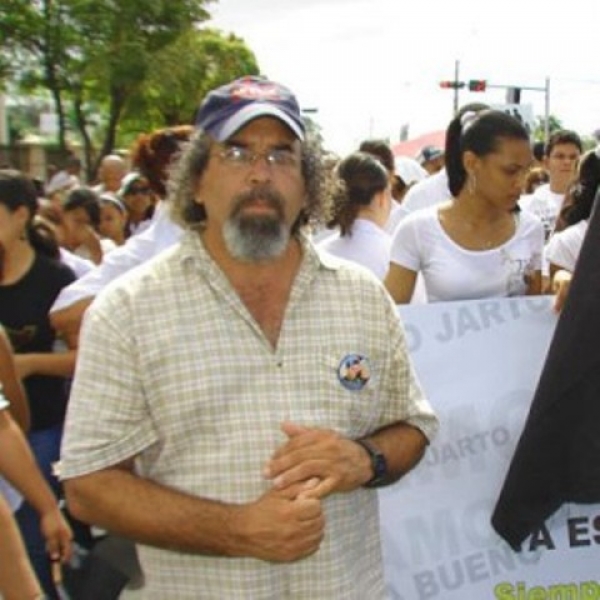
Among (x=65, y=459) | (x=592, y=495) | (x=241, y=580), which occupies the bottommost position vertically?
(x=592, y=495)

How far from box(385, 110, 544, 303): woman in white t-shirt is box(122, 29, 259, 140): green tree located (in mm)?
26065

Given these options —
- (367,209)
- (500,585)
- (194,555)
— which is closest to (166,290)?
(194,555)

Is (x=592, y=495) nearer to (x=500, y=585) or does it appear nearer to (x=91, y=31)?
(x=500, y=585)

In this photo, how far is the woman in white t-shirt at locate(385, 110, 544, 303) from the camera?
12.7 ft

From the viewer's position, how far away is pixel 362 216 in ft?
16.1

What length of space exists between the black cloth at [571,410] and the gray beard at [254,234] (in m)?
1.03

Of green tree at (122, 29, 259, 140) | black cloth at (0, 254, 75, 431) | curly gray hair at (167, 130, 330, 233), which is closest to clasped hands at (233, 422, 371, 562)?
curly gray hair at (167, 130, 330, 233)

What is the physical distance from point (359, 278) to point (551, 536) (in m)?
1.51

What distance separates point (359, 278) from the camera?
93.8 inches

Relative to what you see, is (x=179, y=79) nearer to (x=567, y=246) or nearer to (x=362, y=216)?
(x=362, y=216)

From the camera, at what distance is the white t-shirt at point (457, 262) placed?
3875mm

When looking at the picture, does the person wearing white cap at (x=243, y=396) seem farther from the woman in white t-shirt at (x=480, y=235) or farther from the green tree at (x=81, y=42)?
the green tree at (x=81, y=42)

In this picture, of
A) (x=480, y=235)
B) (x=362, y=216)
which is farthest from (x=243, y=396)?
(x=362, y=216)

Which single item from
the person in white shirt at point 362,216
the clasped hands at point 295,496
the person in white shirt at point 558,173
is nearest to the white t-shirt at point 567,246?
the person in white shirt at point 362,216
